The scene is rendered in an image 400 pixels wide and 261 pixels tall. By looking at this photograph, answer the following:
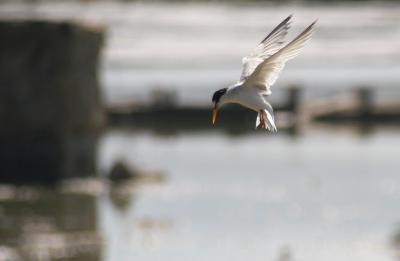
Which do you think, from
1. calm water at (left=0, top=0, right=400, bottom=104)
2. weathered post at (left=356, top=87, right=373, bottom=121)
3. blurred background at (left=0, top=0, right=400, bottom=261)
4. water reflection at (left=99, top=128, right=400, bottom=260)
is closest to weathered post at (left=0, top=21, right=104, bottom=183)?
blurred background at (left=0, top=0, right=400, bottom=261)

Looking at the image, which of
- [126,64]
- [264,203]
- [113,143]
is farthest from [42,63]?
[126,64]

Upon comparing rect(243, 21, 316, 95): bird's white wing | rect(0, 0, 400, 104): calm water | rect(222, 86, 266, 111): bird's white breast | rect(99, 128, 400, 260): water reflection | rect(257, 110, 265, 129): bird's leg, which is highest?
rect(243, 21, 316, 95): bird's white wing

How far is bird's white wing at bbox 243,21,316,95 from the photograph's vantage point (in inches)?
358

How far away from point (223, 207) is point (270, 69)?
2467 centimetres

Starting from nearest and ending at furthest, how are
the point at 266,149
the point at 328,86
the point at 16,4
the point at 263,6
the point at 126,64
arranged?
1. the point at 266,149
2. the point at 328,86
3. the point at 126,64
4. the point at 16,4
5. the point at 263,6

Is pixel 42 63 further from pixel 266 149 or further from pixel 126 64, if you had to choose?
pixel 126 64

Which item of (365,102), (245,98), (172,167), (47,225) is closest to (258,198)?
(172,167)

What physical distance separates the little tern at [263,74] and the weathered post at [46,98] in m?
26.9

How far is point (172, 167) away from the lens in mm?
40688

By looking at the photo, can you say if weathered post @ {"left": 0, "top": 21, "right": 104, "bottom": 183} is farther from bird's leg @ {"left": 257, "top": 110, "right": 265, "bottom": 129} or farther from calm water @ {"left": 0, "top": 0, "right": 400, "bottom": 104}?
bird's leg @ {"left": 257, "top": 110, "right": 265, "bottom": 129}

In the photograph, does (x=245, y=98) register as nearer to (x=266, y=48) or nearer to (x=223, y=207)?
(x=266, y=48)

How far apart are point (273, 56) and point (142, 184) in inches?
1097

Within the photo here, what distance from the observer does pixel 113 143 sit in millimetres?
45562

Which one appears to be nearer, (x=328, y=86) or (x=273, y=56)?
(x=273, y=56)
